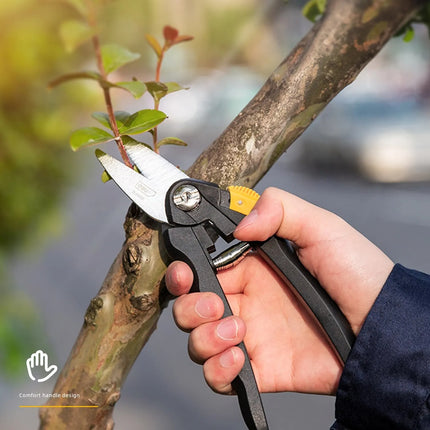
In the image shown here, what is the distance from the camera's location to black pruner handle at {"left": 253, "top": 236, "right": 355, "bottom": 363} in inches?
45.9

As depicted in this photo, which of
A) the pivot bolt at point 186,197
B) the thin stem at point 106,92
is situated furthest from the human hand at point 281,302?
the thin stem at point 106,92

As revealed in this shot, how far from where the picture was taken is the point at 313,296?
1.18 meters

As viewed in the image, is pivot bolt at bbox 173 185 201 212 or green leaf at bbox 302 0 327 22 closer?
pivot bolt at bbox 173 185 201 212

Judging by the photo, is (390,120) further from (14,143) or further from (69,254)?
(14,143)

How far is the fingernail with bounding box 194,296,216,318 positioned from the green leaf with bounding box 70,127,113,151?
402mm

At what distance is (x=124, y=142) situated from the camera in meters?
1.04

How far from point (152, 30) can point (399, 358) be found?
2.80 ft

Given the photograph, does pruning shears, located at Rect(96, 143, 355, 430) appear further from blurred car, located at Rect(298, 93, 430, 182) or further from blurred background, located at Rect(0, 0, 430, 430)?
blurred car, located at Rect(298, 93, 430, 182)

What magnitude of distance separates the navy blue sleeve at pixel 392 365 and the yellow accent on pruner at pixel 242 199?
0.32 meters

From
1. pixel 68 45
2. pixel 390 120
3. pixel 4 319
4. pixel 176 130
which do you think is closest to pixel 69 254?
pixel 176 130

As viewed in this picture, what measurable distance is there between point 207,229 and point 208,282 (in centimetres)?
11

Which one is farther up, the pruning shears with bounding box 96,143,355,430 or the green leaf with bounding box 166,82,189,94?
the green leaf with bounding box 166,82,189,94

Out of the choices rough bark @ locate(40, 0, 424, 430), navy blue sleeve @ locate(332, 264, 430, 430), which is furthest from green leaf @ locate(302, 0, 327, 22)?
navy blue sleeve @ locate(332, 264, 430, 430)

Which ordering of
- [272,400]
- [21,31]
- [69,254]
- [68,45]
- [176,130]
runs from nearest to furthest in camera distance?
[68,45]
[21,31]
[272,400]
[69,254]
[176,130]
